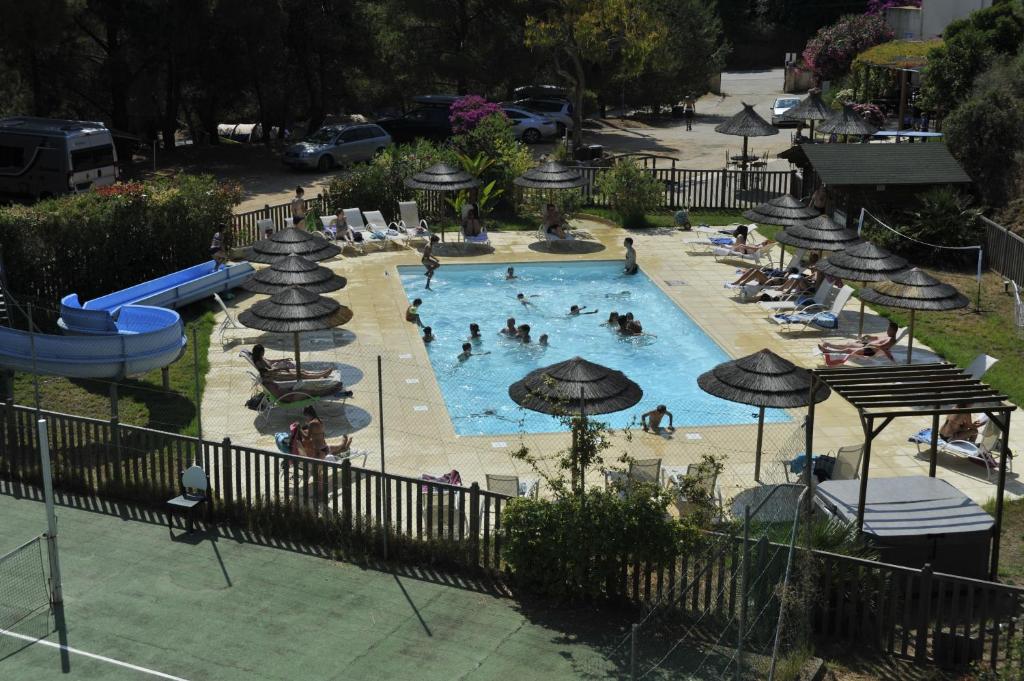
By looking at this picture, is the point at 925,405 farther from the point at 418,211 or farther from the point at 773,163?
the point at 773,163

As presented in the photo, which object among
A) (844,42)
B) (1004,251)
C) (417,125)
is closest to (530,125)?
(417,125)

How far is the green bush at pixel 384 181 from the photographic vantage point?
1166 inches

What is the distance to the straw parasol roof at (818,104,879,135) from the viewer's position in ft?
113

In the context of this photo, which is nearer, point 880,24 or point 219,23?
point 219,23

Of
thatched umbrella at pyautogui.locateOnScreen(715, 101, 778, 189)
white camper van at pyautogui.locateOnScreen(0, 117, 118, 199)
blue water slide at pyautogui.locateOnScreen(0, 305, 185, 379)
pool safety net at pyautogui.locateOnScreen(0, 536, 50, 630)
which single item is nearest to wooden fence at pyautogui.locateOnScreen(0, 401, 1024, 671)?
pool safety net at pyautogui.locateOnScreen(0, 536, 50, 630)

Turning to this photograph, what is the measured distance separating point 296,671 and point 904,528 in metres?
6.44

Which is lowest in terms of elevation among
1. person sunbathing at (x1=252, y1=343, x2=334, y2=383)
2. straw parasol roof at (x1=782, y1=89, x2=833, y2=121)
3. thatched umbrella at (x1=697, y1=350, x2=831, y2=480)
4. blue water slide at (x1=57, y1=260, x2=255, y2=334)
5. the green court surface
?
the green court surface

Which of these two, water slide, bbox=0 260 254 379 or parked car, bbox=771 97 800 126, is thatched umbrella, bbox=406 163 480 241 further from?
parked car, bbox=771 97 800 126

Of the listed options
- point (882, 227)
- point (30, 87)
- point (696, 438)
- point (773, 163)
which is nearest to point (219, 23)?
point (30, 87)

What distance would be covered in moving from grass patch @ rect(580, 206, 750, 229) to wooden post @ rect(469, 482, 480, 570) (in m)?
18.8

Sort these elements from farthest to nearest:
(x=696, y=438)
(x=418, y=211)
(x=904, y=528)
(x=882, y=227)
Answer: (x=418, y=211)
(x=882, y=227)
(x=696, y=438)
(x=904, y=528)

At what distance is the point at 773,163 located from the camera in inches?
1550

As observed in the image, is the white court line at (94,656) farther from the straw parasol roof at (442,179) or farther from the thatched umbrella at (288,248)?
the straw parasol roof at (442,179)

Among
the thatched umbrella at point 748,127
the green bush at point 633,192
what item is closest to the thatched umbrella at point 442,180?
the green bush at point 633,192
